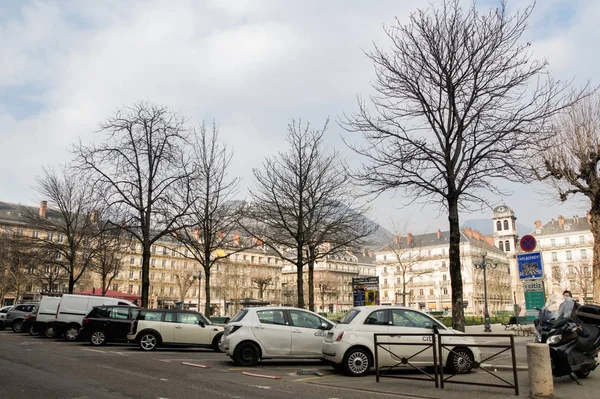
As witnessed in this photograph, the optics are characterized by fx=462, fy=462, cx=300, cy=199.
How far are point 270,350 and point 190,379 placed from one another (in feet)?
10.3

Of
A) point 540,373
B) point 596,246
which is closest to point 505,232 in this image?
point 596,246

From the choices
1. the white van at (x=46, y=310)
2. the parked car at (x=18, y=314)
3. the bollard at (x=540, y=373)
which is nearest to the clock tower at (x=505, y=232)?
the parked car at (x=18, y=314)

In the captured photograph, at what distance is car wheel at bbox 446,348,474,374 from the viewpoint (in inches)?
413

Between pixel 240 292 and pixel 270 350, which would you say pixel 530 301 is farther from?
pixel 240 292

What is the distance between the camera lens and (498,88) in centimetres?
1491

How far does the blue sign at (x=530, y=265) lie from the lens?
12.1 meters

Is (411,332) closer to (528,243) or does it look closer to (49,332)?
(528,243)

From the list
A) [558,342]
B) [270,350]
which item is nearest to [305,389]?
[270,350]

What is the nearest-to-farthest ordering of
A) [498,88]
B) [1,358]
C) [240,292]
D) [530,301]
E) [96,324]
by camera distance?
[530,301] → [1,358] → [498,88] → [96,324] → [240,292]

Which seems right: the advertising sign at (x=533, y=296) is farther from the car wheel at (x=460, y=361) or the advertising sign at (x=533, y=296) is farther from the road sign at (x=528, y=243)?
the car wheel at (x=460, y=361)

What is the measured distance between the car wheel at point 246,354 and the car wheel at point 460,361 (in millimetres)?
4998

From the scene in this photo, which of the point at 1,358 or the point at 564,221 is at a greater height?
the point at 564,221

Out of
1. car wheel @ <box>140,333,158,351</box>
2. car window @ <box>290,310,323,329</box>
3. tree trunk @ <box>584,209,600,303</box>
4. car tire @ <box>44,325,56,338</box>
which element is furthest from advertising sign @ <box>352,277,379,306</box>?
car tire @ <box>44,325,56,338</box>

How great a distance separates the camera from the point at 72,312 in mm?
21328
